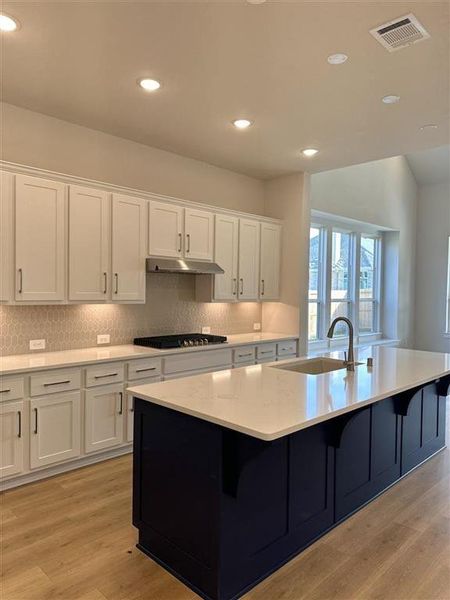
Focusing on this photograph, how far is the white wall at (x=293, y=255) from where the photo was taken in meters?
5.56

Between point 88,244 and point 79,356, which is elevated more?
point 88,244

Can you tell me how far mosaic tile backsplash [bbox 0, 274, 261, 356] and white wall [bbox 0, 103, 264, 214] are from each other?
1074mm

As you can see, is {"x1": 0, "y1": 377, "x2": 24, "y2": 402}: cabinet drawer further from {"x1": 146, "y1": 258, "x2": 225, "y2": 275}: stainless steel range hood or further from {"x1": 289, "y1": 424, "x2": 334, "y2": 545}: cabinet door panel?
{"x1": 289, "y1": 424, "x2": 334, "y2": 545}: cabinet door panel

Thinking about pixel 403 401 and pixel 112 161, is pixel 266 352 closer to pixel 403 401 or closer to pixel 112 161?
pixel 403 401

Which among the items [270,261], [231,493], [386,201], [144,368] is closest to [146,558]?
[231,493]

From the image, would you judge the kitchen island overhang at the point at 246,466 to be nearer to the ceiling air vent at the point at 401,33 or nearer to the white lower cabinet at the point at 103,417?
the white lower cabinet at the point at 103,417

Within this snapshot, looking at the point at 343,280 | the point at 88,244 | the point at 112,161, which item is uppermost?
the point at 112,161

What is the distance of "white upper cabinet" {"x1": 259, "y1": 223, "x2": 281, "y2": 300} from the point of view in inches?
216

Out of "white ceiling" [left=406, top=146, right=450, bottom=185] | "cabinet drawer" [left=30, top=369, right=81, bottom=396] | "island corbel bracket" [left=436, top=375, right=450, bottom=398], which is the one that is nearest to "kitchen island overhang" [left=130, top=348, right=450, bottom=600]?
"island corbel bracket" [left=436, top=375, right=450, bottom=398]

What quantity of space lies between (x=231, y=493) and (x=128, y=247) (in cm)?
262

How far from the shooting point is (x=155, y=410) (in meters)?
2.38

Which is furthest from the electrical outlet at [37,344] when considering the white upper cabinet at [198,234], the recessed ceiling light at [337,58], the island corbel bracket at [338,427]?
the recessed ceiling light at [337,58]

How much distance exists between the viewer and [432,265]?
848cm

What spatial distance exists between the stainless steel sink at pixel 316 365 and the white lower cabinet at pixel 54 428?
1.69 m
